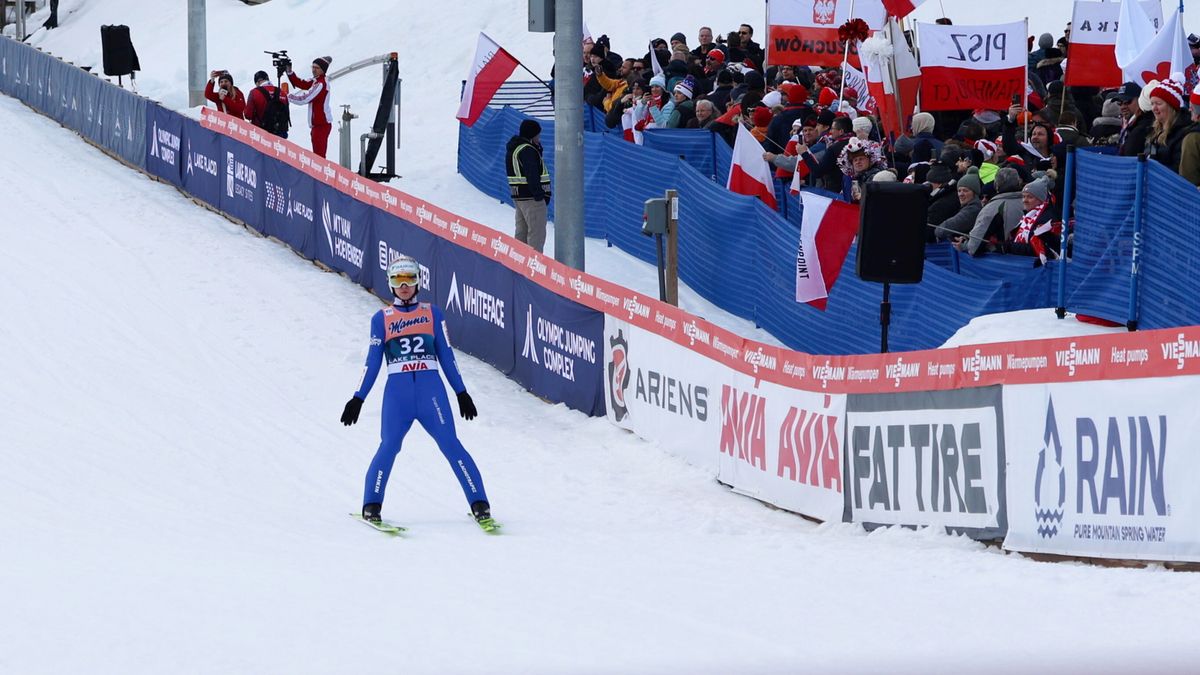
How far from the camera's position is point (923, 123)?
50.0 feet

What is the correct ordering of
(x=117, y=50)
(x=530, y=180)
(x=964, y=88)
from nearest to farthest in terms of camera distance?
(x=964, y=88) → (x=530, y=180) → (x=117, y=50)

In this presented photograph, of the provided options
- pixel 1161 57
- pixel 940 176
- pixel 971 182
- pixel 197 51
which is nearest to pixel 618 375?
pixel 940 176

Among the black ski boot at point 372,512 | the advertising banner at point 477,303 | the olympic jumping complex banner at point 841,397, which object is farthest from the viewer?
the advertising banner at point 477,303

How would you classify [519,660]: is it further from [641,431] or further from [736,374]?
[641,431]

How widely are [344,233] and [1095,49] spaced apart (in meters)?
8.04

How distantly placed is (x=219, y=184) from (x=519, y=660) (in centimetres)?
1544

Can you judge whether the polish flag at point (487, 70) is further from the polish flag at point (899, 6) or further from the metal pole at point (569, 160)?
the polish flag at point (899, 6)

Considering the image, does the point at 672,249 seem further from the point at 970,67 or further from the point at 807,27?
the point at 807,27

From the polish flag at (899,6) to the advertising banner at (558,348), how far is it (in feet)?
14.2

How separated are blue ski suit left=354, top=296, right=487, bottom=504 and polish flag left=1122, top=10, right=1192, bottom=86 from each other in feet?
20.9

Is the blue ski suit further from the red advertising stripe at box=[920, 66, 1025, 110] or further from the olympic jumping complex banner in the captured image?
the red advertising stripe at box=[920, 66, 1025, 110]

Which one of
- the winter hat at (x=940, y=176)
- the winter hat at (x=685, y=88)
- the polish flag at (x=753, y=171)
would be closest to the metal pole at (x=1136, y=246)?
the winter hat at (x=940, y=176)

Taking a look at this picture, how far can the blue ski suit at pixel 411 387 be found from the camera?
10.6m

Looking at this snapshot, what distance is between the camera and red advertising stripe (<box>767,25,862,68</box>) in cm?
1839
